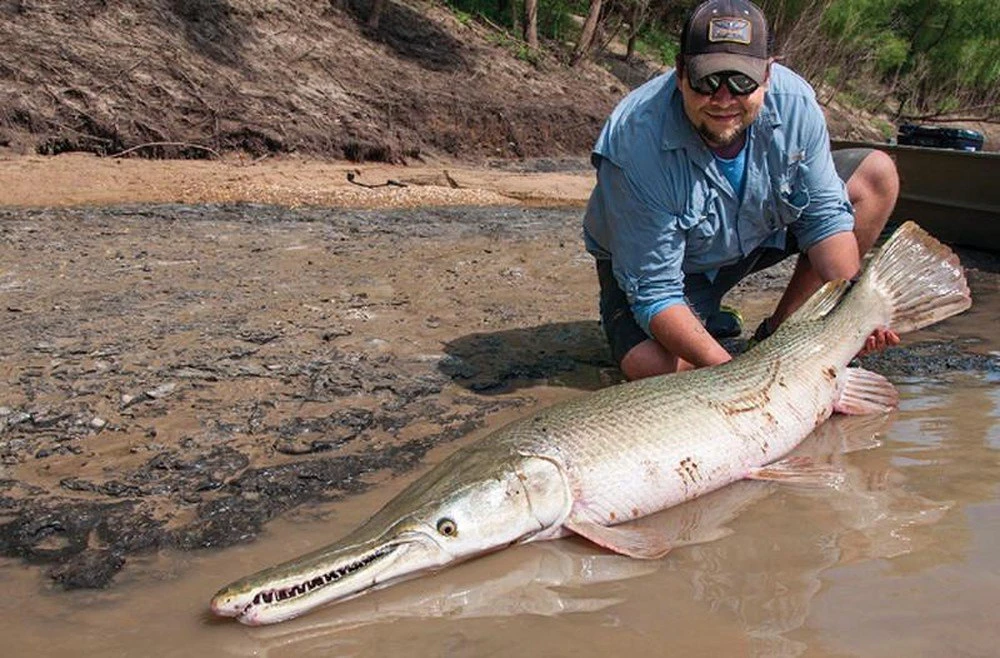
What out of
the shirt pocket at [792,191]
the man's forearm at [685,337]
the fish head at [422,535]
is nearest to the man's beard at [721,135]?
the shirt pocket at [792,191]

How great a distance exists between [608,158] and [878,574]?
7.03 ft

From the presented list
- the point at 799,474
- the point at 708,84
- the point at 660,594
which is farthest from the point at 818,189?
the point at 660,594

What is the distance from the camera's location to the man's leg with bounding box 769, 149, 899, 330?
5145 millimetres

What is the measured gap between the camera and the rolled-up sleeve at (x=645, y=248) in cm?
435

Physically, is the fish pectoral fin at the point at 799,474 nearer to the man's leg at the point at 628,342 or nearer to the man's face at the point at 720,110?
the man's leg at the point at 628,342

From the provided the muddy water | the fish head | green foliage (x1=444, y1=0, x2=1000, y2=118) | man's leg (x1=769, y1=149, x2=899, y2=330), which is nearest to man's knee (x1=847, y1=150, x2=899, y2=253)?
man's leg (x1=769, y1=149, x2=899, y2=330)

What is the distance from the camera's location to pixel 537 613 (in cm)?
284

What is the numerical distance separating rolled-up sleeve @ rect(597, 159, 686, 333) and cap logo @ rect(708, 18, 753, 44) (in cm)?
68

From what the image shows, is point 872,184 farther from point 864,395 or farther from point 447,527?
point 447,527

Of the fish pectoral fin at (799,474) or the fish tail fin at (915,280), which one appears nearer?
the fish pectoral fin at (799,474)

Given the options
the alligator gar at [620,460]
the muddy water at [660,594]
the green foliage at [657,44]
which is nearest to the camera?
the muddy water at [660,594]

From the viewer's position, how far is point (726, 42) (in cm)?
402

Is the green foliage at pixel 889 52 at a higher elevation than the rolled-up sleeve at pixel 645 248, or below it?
higher

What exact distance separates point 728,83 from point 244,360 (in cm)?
258
